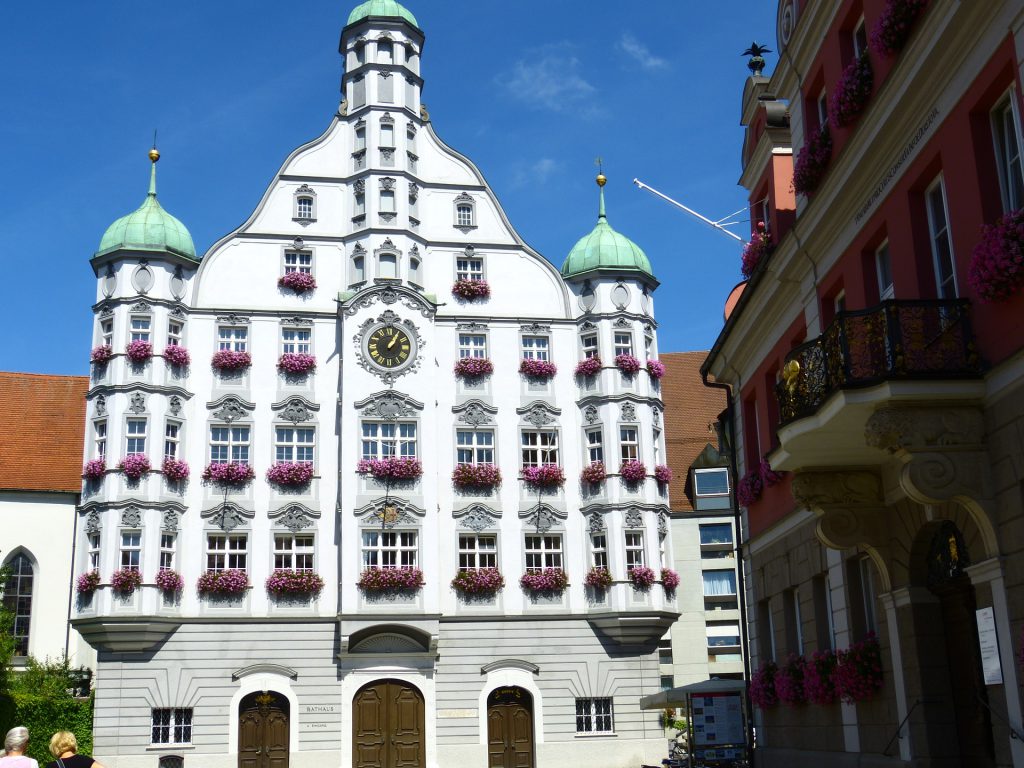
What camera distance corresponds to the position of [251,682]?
3838cm

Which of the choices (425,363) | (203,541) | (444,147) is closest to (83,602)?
(203,541)

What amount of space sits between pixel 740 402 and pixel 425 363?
60.3 feet

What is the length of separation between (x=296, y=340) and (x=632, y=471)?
12.1m

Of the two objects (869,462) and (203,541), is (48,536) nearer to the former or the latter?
(203,541)

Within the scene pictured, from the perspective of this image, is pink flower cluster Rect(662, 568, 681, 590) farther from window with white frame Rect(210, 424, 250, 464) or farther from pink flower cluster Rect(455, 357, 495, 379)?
window with white frame Rect(210, 424, 250, 464)

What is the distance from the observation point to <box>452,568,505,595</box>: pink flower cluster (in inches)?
1574

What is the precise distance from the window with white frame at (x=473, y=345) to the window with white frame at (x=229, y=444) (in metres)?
7.73

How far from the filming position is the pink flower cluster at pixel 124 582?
3791 centimetres

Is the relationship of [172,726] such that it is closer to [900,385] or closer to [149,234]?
[149,234]

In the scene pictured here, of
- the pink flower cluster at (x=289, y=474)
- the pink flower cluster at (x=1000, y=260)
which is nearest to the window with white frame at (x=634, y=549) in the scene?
the pink flower cluster at (x=289, y=474)

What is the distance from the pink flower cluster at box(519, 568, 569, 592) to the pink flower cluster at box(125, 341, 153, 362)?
14138mm

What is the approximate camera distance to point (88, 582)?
38.3 meters

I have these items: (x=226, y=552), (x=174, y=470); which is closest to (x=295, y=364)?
(x=174, y=470)

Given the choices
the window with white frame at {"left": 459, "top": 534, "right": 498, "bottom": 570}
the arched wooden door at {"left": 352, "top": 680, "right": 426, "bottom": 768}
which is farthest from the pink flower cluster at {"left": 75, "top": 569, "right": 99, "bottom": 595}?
the window with white frame at {"left": 459, "top": 534, "right": 498, "bottom": 570}
